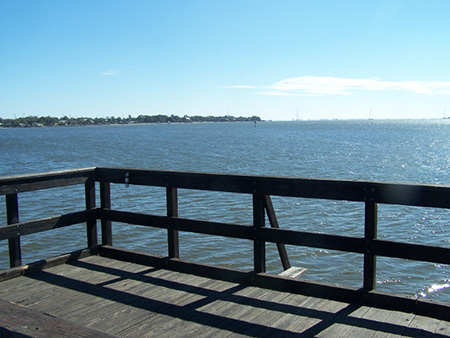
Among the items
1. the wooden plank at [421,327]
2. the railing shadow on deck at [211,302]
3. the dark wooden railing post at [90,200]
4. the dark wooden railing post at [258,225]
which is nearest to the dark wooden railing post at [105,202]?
the dark wooden railing post at [90,200]

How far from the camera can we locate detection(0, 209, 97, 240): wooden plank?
5395mm

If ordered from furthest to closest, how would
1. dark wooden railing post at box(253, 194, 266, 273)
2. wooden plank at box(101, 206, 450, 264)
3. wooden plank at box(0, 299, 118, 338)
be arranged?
dark wooden railing post at box(253, 194, 266, 273) < wooden plank at box(101, 206, 450, 264) < wooden plank at box(0, 299, 118, 338)

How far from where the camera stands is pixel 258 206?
5.08m

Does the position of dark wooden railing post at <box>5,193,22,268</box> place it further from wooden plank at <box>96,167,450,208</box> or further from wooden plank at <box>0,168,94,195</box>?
wooden plank at <box>96,167,450,208</box>

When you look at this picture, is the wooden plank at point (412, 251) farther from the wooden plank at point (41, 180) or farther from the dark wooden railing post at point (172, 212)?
the wooden plank at point (41, 180)

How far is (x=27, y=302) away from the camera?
15.5 ft

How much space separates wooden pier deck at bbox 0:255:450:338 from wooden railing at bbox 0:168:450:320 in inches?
13.6

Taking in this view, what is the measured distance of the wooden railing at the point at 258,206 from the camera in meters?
4.26

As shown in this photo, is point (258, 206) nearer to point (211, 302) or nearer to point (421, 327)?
point (211, 302)

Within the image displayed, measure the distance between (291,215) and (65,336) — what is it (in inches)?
561

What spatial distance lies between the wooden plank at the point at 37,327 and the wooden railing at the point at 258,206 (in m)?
2.80

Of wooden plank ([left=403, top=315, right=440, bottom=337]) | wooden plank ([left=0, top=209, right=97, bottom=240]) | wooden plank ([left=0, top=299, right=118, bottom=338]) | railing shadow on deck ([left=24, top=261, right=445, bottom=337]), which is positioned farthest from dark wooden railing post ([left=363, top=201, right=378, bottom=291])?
wooden plank ([left=0, top=209, right=97, bottom=240])

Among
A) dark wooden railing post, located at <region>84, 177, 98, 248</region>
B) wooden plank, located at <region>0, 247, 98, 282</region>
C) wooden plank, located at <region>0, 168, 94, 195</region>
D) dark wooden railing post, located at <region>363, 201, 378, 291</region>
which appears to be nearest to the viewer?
dark wooden railing post, located at <region>363, 201, 378, 291</region>

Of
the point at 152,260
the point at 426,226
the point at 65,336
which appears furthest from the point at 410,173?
the point at 65,336
